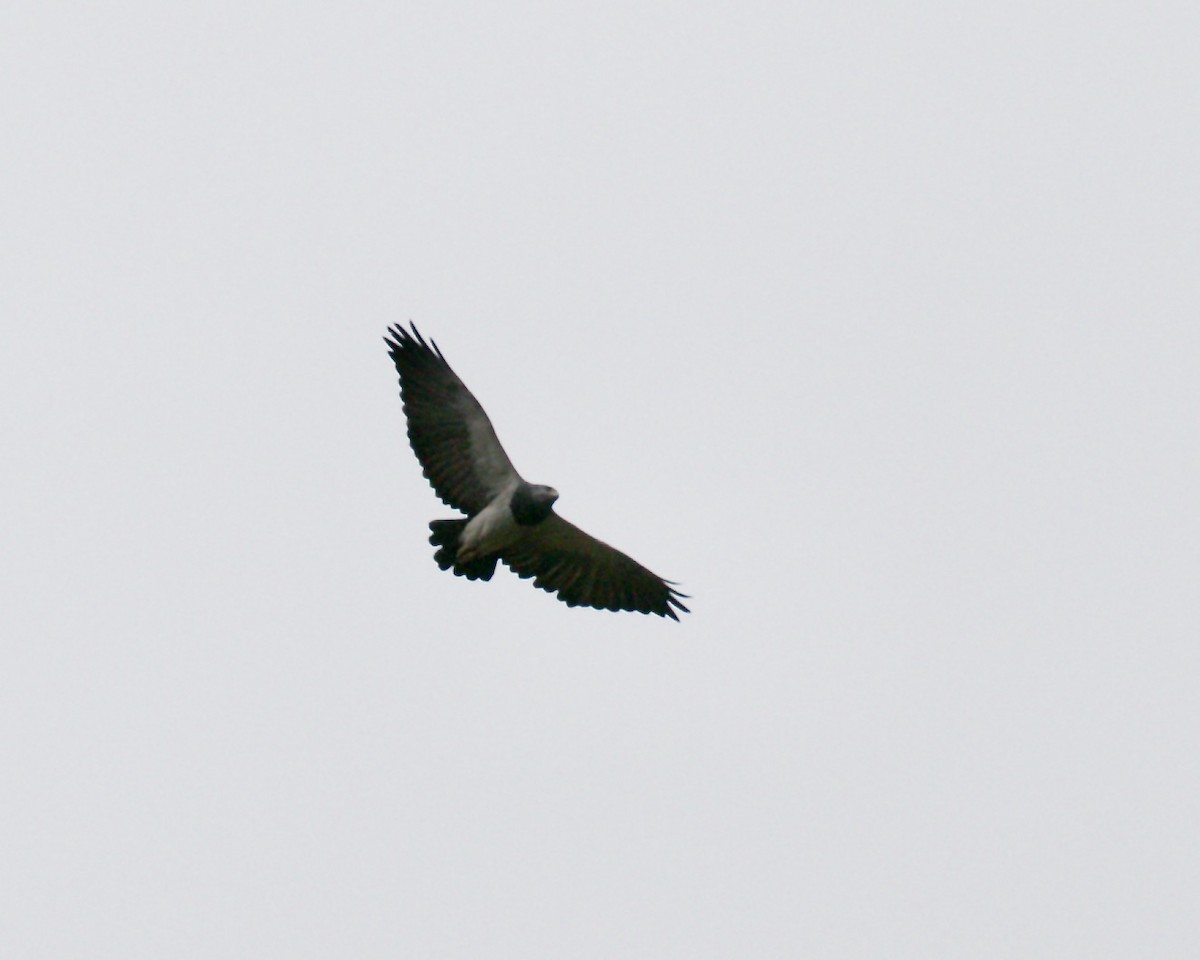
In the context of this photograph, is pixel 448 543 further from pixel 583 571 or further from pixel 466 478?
pixel 583 571

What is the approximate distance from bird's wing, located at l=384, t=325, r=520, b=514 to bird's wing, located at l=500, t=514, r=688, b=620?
66cm

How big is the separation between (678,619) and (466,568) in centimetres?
255

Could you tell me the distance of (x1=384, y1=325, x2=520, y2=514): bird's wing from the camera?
66.8ft

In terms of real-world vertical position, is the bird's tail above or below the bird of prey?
below

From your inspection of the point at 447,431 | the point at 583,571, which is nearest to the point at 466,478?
the point at 447,431

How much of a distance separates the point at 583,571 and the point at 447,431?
213 cm

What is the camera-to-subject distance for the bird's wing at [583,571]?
822 inches

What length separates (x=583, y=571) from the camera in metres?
21.4

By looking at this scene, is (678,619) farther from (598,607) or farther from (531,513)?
(531,513)

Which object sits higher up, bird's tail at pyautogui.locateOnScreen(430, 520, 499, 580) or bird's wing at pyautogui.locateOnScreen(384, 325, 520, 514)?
bird's wing at pyautogui.locateOnScreen(384, 325, 520, 514)

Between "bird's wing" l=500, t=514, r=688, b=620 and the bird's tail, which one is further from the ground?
"bird's wing" l=500, t=514, r=688, b=620

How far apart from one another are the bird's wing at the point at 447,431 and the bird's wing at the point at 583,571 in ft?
2.16

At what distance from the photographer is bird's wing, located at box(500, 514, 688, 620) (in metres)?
20.9

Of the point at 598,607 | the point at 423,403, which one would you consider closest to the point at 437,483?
the point at 423,403
